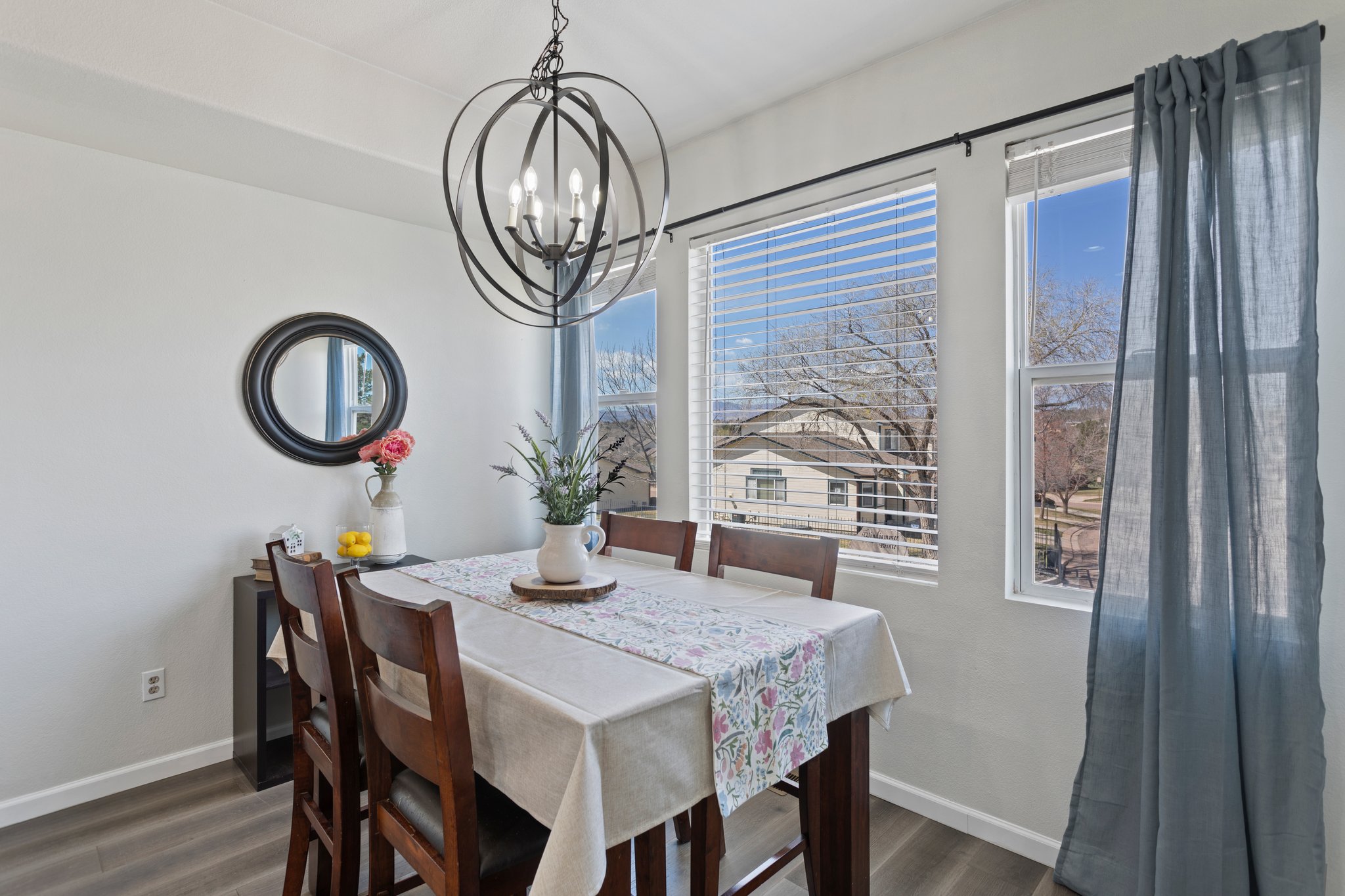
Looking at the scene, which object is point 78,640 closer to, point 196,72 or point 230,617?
point 230,617

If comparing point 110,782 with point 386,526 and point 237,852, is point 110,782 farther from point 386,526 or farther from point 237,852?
point 386,526

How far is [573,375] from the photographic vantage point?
3607 millimetres

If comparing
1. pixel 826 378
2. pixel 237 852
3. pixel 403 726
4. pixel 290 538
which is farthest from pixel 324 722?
pixel 826 378

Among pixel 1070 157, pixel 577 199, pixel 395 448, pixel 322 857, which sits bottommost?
pixel 322 857

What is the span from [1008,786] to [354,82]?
10.6 ft

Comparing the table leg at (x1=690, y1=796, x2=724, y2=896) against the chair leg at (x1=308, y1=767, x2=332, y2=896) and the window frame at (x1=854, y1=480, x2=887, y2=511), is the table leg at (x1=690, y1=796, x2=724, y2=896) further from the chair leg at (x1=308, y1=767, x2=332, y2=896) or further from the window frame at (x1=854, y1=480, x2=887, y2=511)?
the window frame at (x1=854, y1=480, x2=887, y2=511)

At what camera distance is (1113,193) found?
2008mm

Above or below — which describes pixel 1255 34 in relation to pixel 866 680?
above

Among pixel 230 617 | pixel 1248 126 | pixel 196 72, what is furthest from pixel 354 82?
pixel 1248 126

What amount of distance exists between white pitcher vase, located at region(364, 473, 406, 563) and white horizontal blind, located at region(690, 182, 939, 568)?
1295mm

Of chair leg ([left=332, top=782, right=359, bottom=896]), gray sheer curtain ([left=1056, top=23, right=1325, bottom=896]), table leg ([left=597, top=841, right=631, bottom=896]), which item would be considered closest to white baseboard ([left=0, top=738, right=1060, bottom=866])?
gray sheer curtain ([left=1056, top=23, right=1325, bottom=896])

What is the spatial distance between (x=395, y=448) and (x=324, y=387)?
41cm

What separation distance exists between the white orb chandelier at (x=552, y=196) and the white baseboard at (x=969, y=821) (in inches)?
69.1

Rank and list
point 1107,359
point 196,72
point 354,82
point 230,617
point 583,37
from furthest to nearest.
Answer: point 230,617 < point 354,82 < point 583,37 < point 196,72 < point 1107,359
